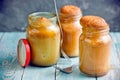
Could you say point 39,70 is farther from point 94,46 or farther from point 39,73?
point 94,46

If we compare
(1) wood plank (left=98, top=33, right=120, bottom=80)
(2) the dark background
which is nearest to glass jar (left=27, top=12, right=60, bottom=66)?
(1) wood plank (left=98, top=33, right=120, bottom=80)

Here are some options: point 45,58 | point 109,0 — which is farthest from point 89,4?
point 45,58

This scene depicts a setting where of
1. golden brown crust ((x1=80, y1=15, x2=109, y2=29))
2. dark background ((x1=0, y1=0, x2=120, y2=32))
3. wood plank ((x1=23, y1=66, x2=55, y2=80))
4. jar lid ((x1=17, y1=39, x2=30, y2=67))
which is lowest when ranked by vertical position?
wood plank ((x1=23, y1=66, x2=55, y2=80))

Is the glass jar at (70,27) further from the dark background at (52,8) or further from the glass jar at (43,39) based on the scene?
the dark background at (52,8)

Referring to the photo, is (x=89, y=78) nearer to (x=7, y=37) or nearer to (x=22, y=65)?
(x=22, y=65)

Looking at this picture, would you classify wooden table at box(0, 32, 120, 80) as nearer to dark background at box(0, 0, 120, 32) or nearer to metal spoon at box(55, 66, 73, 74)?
metal spoon at box(55, 66, 73, 74)

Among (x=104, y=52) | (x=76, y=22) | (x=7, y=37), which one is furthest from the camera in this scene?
(x=7, y=37)

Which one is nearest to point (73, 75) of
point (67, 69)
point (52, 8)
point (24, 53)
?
point (67, 69)
